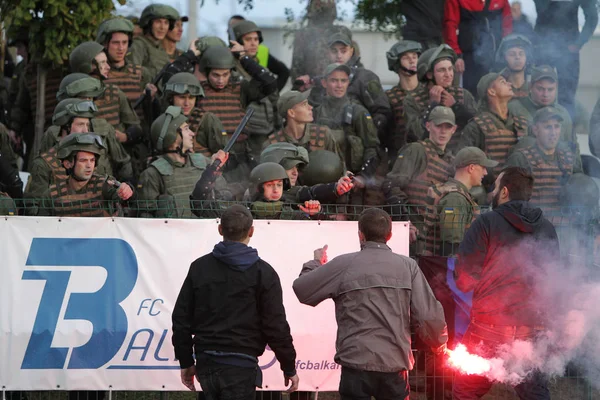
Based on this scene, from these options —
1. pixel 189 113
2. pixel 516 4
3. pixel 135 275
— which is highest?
pixel 516 4

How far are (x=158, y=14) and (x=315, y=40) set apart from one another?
6.67 ft

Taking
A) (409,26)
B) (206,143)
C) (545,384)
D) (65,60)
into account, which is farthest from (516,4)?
(545,384)

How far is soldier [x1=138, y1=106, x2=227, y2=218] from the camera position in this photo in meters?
10.4

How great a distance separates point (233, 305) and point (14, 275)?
2.44 meters

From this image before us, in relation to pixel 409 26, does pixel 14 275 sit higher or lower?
lower

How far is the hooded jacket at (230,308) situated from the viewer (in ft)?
22.7

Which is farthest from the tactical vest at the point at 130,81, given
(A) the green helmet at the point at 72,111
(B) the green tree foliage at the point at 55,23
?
(A) the green helmet at the point at 72,111

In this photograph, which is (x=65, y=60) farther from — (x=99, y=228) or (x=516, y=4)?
(x=516, y=4)

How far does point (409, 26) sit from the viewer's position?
14.3 meters

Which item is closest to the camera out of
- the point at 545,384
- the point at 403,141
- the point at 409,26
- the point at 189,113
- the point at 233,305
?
the point at 233,305

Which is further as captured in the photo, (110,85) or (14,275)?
(110,85)

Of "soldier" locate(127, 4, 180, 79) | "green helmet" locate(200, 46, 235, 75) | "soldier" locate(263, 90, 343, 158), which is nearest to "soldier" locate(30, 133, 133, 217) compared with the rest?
"soldier" locate(263, 90, 343, 158)

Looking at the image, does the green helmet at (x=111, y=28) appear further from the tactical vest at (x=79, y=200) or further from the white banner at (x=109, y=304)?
the white banner at (x=109, y=304)

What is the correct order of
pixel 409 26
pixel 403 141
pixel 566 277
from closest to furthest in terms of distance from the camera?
pixel 566 277 < pixel 403 141 < pixel 409 26
